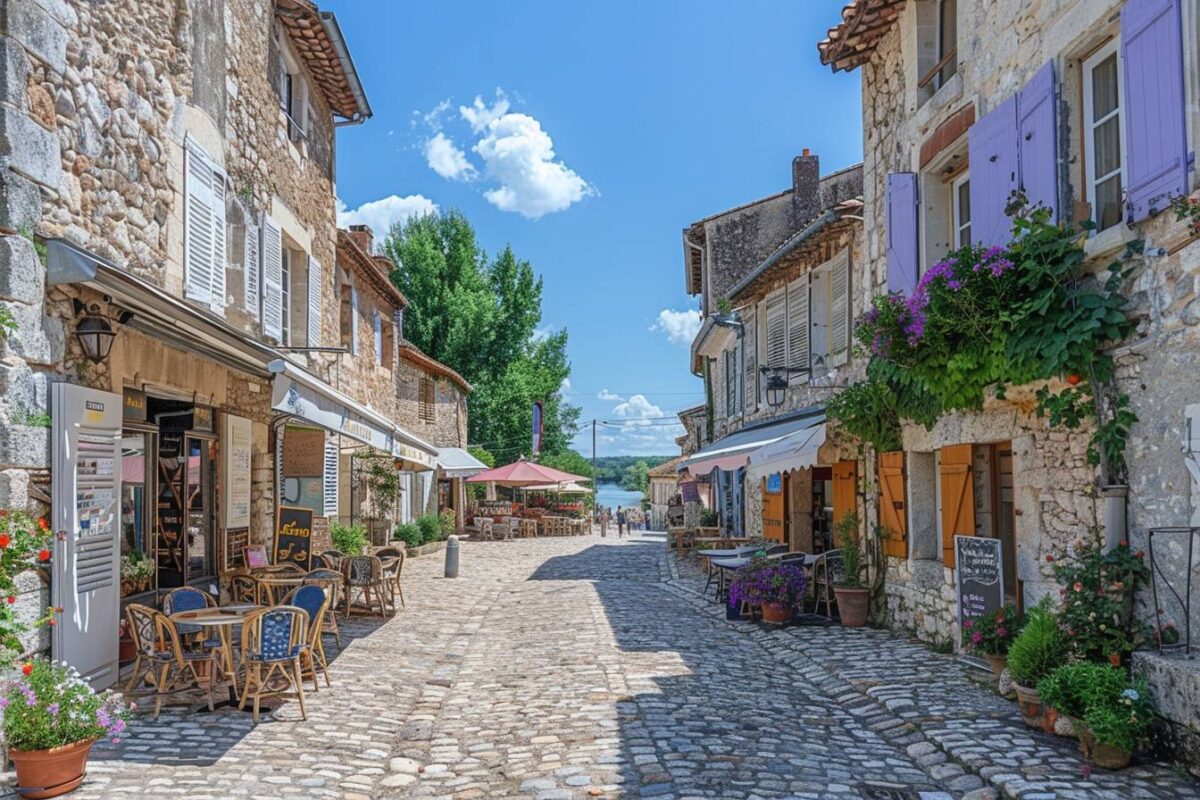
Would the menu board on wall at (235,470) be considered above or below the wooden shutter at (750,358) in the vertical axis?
below

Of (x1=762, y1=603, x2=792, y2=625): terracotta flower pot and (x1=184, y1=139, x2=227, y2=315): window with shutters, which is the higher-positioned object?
(x1=184, y1=139, x2=227, y2=315): window with shutters

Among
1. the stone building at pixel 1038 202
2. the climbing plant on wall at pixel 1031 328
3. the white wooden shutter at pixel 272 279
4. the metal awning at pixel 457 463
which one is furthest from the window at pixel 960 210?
the metal awning at pixel 457 463

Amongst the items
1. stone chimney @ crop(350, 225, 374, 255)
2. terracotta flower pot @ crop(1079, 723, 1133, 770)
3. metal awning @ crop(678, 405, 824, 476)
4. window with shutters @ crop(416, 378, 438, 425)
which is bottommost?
terracotta flower pot @ crop(1079, 723, 1133, 770)

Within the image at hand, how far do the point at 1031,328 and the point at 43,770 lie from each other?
21.3 feet

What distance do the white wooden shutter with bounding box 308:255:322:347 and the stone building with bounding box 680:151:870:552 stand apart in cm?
556

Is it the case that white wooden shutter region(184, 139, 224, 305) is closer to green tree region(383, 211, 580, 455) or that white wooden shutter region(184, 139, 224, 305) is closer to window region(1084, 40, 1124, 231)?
window region(1084, 40, 1124, 231)

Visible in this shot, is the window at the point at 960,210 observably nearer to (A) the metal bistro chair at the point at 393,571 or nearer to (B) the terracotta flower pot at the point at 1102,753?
(B) the terracotta flower pot at the point at 1102,753

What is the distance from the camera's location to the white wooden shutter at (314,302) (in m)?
12.2

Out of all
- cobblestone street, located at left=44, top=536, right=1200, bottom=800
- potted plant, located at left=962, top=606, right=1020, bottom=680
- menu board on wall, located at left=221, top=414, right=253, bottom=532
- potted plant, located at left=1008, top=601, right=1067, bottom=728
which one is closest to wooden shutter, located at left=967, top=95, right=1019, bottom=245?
potted plant, located at left=962, top=606, right=1020, bottom=680

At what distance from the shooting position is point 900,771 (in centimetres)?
524

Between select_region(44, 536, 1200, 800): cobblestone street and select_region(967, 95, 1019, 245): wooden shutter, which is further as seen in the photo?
select_region(967, 95, 1019, 245): wooden shutter

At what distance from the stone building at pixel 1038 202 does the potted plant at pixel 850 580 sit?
38 cm

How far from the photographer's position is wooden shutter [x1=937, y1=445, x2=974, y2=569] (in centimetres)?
809

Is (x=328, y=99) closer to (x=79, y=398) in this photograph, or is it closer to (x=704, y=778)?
(x=79, y=398)
